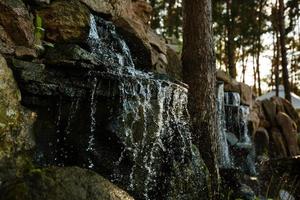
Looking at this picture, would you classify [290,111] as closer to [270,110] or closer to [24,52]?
[270,110]

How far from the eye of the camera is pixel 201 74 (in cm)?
715

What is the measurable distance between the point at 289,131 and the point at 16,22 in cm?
1167

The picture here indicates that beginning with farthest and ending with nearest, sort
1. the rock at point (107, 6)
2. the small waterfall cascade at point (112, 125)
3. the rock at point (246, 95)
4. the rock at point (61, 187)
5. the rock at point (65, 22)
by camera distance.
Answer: the rock at point (246, 95)
the rock at point (107, 6)
the rock at point (65, 22)
the small waterfall cascade at point (112, 125)
the rock at point (61, 187)

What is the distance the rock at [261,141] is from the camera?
1370 cm

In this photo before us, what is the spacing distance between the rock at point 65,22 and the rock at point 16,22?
0.51 m

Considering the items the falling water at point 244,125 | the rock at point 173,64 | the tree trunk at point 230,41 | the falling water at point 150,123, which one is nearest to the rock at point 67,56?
the falling water at point 150,123

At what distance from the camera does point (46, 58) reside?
5.27 metres

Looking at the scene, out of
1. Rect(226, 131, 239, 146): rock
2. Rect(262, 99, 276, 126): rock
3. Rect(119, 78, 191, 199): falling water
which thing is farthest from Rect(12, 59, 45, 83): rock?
Rect(262, 99, 276, 126): rock

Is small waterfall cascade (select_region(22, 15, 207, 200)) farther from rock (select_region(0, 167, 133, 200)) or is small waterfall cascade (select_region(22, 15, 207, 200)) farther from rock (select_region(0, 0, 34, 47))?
rock (select_region(0, 167, 133, 200))

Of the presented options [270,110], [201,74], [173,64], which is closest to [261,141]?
[270,110]

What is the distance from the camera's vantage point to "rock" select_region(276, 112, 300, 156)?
14164 mm

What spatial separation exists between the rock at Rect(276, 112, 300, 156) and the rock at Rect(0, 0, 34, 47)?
37.2 feet

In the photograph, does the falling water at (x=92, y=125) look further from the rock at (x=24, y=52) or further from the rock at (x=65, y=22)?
the rock at (x=65, y=22)

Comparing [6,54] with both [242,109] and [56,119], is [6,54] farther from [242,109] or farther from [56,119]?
[242,109]
